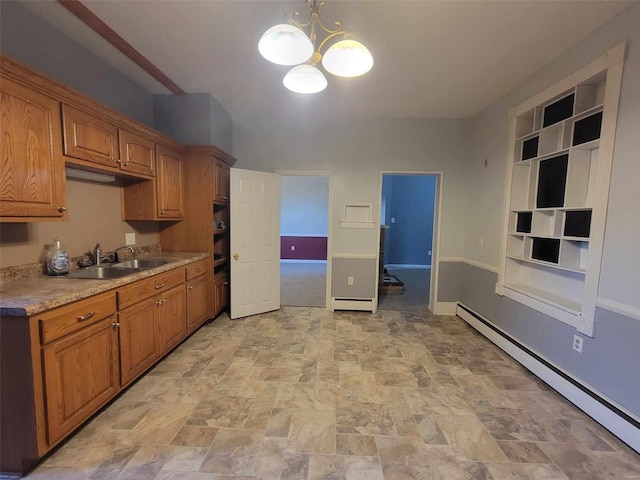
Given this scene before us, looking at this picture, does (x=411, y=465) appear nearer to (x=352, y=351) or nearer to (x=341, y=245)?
(x=352, y=351)

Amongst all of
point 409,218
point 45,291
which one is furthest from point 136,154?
point 409,218

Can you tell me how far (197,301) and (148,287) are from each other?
2.90ft

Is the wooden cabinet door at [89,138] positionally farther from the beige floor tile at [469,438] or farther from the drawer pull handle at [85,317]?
the beige floor tile at [469,438]

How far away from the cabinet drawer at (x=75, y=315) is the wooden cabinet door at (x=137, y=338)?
0.16 meters

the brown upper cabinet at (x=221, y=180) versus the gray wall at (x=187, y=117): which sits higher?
the gray wall at (x=187, y=117)

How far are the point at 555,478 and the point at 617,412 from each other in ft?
2.39

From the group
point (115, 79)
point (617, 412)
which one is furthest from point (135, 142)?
point (617, 412)

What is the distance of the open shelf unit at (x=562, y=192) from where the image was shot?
1.91 m

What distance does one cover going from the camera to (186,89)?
3.10 metres

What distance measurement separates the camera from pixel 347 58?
1569 mm

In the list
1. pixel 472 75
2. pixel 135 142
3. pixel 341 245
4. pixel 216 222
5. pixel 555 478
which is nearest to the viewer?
pixel 555 478

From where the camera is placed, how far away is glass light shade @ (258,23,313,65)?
141cm

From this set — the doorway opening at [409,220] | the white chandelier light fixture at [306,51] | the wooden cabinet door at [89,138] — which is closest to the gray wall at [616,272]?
the white chandelier light fixture at [306,51]

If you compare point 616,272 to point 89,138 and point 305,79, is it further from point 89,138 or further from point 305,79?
point 89,138
